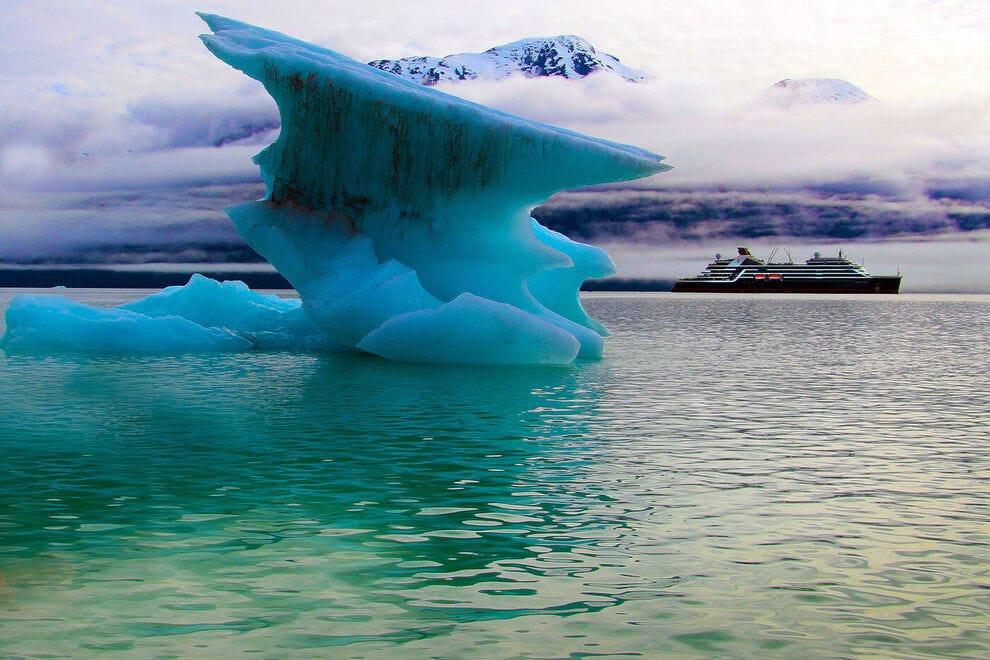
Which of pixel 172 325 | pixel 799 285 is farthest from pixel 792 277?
pixel 172 325

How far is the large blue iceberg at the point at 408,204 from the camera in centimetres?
1722

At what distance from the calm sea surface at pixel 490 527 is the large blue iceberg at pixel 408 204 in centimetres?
427

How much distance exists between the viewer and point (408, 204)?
18.7m

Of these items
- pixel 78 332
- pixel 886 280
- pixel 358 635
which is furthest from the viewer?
pixel 886 280

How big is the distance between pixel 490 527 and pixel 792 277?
110 m

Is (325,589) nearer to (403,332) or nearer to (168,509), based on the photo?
(168,509)

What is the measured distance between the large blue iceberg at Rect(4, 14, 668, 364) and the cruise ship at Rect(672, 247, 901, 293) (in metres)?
96.6

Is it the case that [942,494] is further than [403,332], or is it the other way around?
[403,332]

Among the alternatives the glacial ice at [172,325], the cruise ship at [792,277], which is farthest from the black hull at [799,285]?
the glacial ice at [172,325]

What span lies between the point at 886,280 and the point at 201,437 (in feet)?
384

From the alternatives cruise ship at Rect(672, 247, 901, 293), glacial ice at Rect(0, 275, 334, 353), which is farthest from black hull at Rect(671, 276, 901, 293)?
glacial ice at Rect(0, 275, 334, 353)

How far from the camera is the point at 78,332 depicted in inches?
851

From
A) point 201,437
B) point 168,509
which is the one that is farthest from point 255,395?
point 168,509

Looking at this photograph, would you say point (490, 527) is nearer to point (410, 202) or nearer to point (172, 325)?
point (410, 202)
